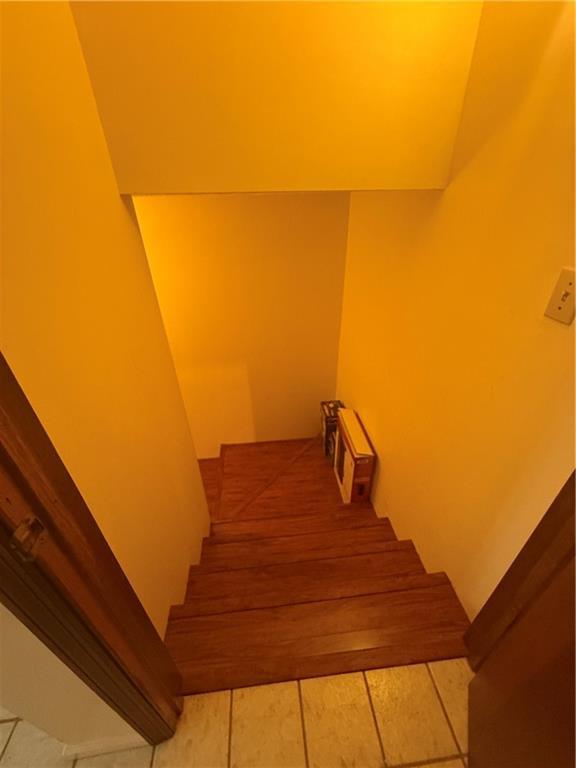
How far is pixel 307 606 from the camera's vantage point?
1.31 meters


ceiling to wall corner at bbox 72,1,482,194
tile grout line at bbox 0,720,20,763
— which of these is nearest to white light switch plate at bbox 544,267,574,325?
ceiling to wall corner at bbox 72,1,482,194

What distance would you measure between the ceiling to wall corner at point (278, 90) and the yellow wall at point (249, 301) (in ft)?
4.15

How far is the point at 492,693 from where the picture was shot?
846 millimetres

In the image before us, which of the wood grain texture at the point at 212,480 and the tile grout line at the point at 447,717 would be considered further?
the wood grain texture at the point at 212,480

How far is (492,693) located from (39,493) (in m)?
1.20

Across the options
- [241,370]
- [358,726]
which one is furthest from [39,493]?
[241,370]

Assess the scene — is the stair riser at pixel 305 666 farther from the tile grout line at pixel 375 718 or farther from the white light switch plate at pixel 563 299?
the white light switch plate at pixel 563 299

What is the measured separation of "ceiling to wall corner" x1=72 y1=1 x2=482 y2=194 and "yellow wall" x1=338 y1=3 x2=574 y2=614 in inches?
5.5

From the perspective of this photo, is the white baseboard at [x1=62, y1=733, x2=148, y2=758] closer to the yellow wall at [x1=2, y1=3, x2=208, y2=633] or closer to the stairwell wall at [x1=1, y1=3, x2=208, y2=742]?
the stairwell wall at [x1=1, y1=3, x2=208, y2=742]

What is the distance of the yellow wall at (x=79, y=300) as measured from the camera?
0.65 meters

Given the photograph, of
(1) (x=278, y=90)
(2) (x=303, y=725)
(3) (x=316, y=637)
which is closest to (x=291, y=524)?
(3) (x=316, y=637)

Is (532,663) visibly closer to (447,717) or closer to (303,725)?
(447,717)

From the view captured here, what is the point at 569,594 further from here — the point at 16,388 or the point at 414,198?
the point at 414,198

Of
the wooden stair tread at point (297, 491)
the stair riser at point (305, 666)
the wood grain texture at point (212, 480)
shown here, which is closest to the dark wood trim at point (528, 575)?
the stair riser at point (305, 666)
